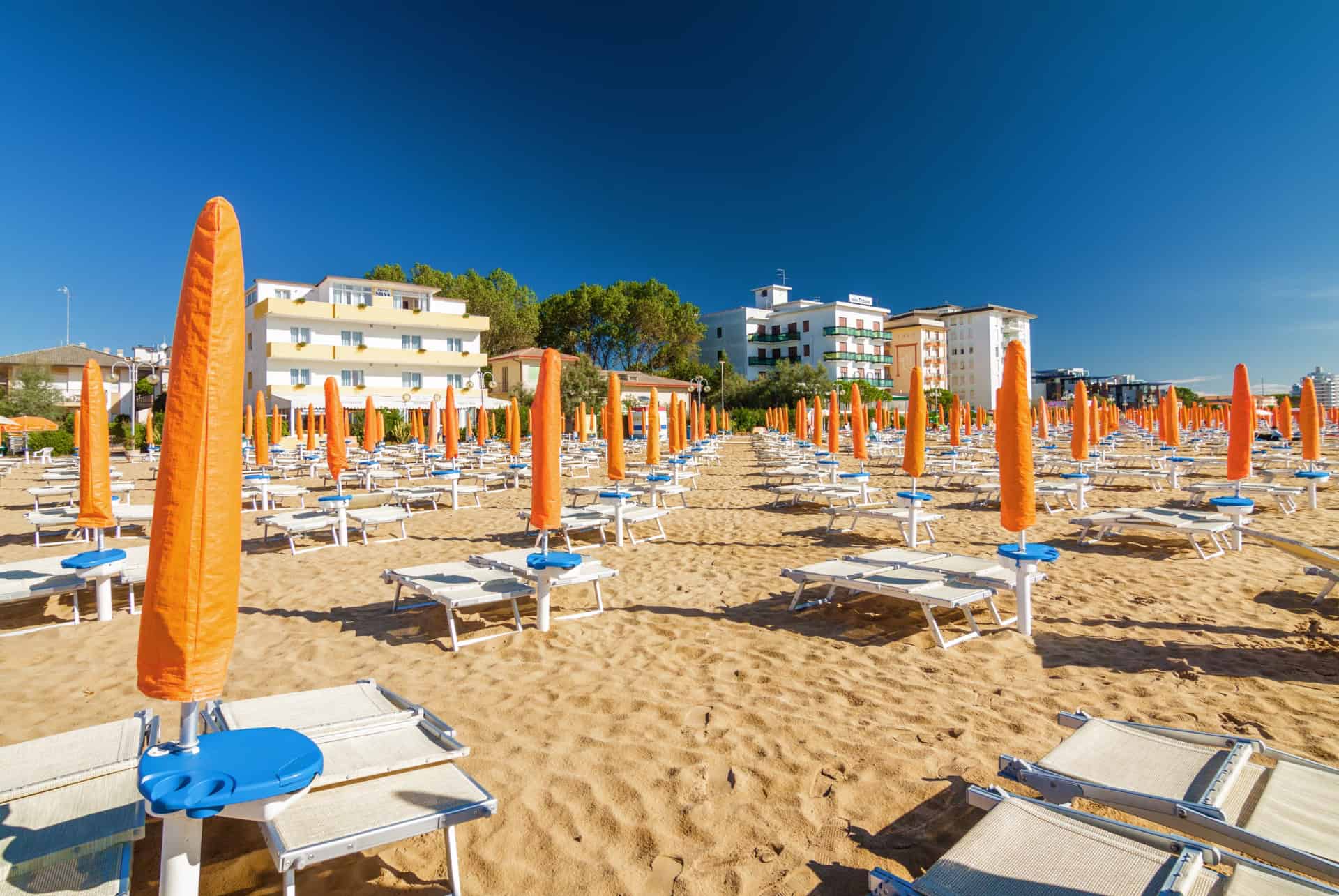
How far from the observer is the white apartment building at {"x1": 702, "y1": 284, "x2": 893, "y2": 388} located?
209ft

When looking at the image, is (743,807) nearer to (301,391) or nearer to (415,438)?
(415,438)

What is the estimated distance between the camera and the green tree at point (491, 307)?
5262 cm

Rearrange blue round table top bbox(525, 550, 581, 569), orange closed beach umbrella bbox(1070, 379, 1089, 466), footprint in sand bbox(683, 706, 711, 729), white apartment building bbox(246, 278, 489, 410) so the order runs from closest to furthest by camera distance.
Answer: footprint in sand bbox(683, 706, 711, 729)
blue round table top bbox(525, 550, 581, 569)
orange closed beach umbrella bbox(1070, 379, 1089, 466)
white apartment building bbox(246, 278, 489, 410)

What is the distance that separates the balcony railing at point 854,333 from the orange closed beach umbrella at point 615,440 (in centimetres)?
5652

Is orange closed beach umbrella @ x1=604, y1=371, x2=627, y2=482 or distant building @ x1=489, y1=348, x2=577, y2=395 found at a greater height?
distant building @ x1=489, y1=348, x2=577, y2=395

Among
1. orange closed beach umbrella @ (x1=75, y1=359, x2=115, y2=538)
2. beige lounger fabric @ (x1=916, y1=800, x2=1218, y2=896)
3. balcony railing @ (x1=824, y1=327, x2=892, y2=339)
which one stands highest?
balcony railing @ (x1=824, y1=327, x2=892, y2=339)

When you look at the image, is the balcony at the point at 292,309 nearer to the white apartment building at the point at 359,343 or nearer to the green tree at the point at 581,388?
the white apartment building at the point at 359,343

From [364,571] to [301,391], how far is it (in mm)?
34012

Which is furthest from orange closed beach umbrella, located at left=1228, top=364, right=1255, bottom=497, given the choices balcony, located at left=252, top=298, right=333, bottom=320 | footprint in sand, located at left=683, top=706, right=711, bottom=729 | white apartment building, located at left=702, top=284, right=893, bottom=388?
white apartment building, located at left=702, top=284, right=893, bottom=388

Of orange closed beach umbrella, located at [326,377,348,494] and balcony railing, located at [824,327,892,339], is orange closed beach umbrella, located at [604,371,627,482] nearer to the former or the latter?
orange closed beach umbrella, located at [326,377,348,494]

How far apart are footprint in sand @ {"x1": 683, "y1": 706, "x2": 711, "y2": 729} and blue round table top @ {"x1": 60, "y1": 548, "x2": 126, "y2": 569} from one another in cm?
505

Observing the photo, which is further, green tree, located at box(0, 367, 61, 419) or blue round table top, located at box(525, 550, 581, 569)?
green tree, located at box(0, 367, 61, 419)

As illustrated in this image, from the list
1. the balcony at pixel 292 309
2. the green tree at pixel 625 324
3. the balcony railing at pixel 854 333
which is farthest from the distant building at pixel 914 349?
the balcony at pixel 292 309

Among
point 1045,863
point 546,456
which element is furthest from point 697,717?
point 546,456
